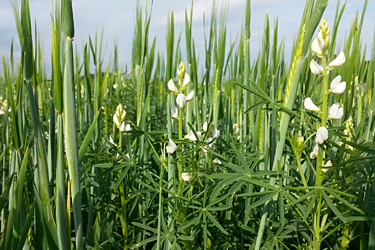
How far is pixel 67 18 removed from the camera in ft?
2.15

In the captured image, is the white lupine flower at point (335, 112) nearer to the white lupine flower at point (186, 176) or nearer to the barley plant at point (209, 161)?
the barley plant at point (209, 161)

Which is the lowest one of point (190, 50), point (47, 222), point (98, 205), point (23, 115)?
point (98, 205)

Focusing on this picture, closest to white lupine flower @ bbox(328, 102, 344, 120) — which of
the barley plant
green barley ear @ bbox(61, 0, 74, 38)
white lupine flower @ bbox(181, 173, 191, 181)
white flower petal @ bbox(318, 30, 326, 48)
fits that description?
the barley plant

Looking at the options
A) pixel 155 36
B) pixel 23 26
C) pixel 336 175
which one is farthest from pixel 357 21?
pixel 23 26

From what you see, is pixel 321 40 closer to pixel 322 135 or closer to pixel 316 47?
pixel 316 47

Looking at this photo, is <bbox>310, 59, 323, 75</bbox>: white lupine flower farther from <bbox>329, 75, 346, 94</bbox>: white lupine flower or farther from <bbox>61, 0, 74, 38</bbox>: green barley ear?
<bbox>61, 0, 74, 38</bbox>: green barley ear

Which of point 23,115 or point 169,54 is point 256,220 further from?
point 23,115

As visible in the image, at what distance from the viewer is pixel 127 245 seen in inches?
49.4

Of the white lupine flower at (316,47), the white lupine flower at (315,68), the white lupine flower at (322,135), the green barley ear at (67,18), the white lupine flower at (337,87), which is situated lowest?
the white lupine flower at (322,135)

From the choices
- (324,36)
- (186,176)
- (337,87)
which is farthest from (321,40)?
(186,176)

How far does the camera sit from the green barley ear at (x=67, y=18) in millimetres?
639

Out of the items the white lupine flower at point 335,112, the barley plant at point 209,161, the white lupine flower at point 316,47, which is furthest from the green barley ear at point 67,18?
the white lupine flower at point 335,112

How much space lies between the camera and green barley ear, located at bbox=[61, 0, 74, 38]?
25.2 inches

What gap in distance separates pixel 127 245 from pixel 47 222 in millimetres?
552
